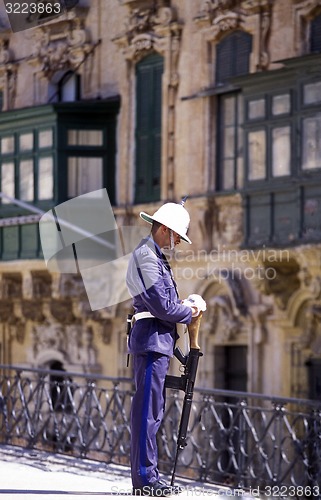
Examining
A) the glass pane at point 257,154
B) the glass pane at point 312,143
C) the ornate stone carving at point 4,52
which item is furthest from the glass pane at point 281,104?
the ornate stone carving at point 4,52

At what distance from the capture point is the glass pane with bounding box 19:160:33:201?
26000 mm

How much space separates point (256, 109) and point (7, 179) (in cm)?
662

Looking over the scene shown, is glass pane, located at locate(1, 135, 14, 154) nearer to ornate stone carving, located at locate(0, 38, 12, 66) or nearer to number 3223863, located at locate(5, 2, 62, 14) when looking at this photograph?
ornate stone carving, located at locate(0, 38, 12, 66)

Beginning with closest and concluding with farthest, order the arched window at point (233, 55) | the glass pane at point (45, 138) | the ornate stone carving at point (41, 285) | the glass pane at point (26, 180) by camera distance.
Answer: the arched window at point (233, 55) → the glass pane at point (45, 138) → the glass pane at point (26, 180) → the ornate stone carving at point (41, 285)

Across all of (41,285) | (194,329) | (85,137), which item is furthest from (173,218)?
(41,285)

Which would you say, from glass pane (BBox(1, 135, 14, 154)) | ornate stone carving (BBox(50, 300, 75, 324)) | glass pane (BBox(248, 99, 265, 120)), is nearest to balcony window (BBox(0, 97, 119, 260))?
glass pane (BBox(1, 135, 14, 154))

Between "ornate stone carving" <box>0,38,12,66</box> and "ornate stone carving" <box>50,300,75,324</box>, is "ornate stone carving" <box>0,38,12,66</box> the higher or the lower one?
the higher one

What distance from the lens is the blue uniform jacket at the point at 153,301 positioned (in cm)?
984

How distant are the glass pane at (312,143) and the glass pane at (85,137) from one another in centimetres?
578

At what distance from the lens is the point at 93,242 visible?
24438mm

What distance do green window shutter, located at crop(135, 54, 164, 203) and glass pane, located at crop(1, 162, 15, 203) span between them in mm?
2759

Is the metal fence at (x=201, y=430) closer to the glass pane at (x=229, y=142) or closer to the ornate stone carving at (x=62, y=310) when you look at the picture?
the glass pane at (x=229, y=142)

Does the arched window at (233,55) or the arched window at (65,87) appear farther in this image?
the arched window at (65,87)

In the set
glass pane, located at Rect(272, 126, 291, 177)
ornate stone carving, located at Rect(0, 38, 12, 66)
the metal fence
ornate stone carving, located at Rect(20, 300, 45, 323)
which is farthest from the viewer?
ornate stone carving, located at Rect(0, 38, 12, 66)
